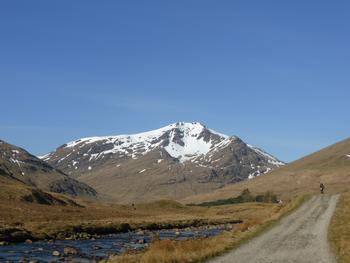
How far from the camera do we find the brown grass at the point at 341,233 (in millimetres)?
31459

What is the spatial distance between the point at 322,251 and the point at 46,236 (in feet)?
150

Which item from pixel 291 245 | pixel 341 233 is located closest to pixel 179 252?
pixel 291 245

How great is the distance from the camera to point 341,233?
142 feet

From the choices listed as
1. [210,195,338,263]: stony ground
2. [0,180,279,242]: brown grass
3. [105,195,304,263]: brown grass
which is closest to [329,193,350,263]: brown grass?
[210,195,338,263]: stony ground

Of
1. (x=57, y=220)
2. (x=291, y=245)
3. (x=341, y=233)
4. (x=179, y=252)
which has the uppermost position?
(x=57, y=220)

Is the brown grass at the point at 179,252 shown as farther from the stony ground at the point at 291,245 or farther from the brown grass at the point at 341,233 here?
the brown grass at the point at 341,233

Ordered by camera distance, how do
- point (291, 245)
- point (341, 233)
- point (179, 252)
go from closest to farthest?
point (179, 252), point (291, 245), point (341, 233)

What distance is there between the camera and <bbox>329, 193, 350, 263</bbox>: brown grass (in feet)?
103

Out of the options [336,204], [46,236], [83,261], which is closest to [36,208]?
[46,236]

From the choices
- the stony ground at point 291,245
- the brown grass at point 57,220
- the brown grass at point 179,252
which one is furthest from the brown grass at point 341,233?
the brown grass at point 57,220

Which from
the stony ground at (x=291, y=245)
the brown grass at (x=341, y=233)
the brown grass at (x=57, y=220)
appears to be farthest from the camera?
the brown grass at (x=57, y=220)

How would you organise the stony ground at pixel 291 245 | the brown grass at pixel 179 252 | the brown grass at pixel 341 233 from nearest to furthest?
1. the brown grass at pixel 179 252
2. the stony ground at pixel 291 245
3. the brown grass at pixel 341 233

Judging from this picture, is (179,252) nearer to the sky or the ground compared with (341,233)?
nearer to the ground

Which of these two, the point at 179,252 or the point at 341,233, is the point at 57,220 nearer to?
the point at 341,233
